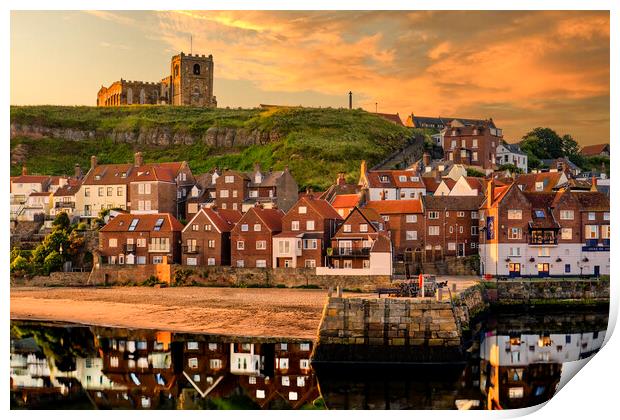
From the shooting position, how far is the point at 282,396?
59.3 feet

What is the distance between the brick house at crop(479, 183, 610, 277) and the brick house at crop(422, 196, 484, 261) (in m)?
1.94

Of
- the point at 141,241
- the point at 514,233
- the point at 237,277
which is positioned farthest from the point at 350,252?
the point at 141,241

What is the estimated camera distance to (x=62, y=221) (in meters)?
39.7

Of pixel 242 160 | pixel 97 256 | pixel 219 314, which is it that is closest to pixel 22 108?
pixel 242 160

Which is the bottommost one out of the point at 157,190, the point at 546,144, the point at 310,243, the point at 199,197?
the point at 310,243

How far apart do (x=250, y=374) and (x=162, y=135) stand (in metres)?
47.4

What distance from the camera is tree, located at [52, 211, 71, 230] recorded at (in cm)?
3947

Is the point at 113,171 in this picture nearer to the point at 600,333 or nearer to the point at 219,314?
the point at 219,314

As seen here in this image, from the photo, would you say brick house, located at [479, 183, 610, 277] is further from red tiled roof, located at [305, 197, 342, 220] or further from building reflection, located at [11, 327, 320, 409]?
building reflection, located at [11, 327, 320, 409]

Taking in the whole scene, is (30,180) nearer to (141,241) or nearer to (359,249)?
(141,241)

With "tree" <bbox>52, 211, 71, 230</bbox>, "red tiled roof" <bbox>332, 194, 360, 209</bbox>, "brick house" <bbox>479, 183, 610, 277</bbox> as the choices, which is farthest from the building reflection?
"tree" <bbox>52, 211, 71, 230</bbox>

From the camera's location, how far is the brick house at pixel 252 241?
35.0m

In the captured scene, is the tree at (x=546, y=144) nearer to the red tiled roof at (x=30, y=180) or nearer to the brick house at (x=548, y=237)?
the brick house at (x=548, y=237)

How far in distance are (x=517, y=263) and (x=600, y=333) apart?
8.00m
